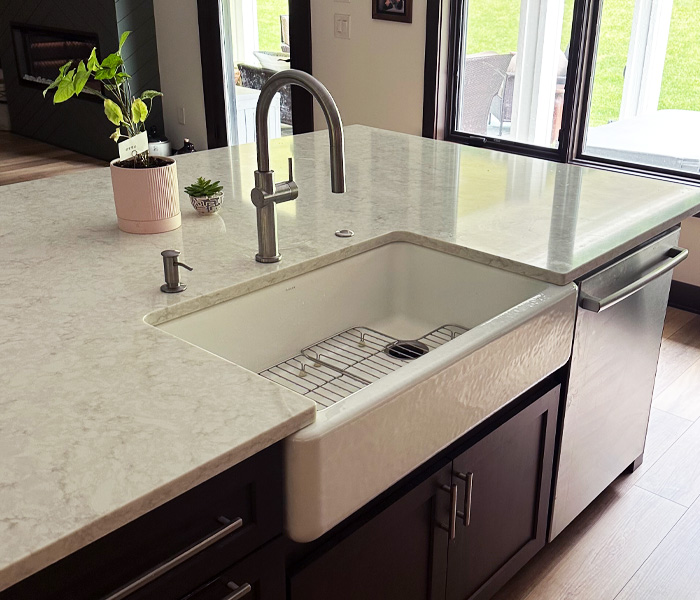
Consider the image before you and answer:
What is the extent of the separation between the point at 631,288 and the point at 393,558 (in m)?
0.84

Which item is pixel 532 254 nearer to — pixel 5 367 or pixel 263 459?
pixel 263 459

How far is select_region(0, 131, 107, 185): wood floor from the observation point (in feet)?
18.2

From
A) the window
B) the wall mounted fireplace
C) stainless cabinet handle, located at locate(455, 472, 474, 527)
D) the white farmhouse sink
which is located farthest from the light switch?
stainless cabinet handle, located at locate(455, 472, 474, 527)

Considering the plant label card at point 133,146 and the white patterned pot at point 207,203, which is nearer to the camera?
the plant label card at point 133,146

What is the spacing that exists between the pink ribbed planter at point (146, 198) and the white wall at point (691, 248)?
8.22 feet

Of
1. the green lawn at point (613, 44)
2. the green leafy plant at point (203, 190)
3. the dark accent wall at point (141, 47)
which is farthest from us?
the dark accent wall at point (141, 47)

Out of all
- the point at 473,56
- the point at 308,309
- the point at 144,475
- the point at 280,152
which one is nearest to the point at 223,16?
the point at 473,56

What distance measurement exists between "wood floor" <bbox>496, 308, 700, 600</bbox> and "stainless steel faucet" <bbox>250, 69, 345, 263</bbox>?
42.3 inches

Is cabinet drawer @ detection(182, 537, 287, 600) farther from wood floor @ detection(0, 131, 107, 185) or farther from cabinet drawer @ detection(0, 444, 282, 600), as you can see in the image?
wood floor @ detection(0, 131, 107, 185)

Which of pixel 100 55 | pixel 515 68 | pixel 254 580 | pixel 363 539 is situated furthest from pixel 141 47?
pixel 254 580

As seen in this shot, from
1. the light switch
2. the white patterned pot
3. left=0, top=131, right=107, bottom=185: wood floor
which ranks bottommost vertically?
left=0, top=131, right=107, bottom=185: wood floor

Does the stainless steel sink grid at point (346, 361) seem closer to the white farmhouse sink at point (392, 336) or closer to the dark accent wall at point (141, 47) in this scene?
the white farmhouse sink at point (392, 336)

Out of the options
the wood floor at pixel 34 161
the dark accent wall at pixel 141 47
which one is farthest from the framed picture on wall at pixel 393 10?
the wood floor at pixel 34 161

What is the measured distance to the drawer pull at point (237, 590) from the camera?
41.9 inches
